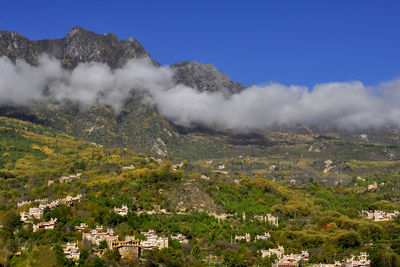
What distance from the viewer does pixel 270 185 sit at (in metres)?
111

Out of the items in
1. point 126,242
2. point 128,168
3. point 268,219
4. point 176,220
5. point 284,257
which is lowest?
point 284,257

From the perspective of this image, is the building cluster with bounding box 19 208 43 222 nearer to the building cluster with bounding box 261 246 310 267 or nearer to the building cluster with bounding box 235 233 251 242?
the building cluster with bounding box 235 233 251 242

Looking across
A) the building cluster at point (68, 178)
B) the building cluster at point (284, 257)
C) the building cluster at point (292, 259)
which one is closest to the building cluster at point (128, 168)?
the building cluster at point (68, 178)

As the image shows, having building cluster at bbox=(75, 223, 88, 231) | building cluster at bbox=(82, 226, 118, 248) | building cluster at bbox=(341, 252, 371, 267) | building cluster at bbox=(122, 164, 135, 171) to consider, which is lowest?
building cluster at bbox=(341, 252, 371, 267)

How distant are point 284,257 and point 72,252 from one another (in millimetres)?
27859

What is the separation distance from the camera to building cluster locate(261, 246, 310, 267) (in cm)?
6019

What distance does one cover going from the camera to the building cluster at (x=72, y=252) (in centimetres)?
5284

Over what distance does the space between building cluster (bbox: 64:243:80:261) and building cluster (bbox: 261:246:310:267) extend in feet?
82.1

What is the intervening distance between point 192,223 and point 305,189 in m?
56.6

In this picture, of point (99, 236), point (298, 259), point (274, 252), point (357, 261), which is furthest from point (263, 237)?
point (99, 236)

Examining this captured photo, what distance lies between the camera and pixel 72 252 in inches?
2117

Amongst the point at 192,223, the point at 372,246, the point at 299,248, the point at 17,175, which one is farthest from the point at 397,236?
the point at 17,175

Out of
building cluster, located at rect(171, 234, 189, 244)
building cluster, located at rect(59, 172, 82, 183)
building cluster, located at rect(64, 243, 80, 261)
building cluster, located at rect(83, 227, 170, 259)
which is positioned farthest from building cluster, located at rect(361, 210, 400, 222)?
building cluster, located at rect(59, 172, 82, 183)

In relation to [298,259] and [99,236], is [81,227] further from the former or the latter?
[298,259]
